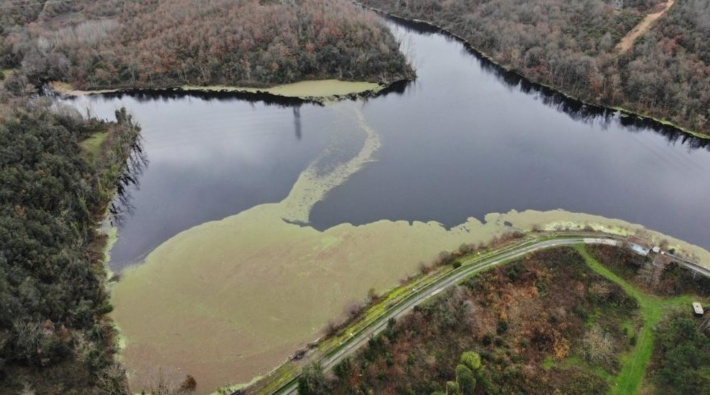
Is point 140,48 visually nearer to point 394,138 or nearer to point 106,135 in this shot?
point 106,135

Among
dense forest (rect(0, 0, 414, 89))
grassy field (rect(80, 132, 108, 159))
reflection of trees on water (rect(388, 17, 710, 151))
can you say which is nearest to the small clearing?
reflection of trees on water (rect(388, 17, 710, 151))

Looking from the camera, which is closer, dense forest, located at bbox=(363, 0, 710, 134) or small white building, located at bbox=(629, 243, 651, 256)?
small white building, located at bbox=(629, 243, 651, 256)

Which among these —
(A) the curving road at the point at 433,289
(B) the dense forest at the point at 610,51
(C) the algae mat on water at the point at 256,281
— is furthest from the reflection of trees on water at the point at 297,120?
(B) the dense forest at the point at 610,51

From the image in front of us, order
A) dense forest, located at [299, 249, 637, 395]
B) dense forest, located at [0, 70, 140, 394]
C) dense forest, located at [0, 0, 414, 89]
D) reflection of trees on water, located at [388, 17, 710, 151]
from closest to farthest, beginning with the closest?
1. dense forest, located at [0, 70, 140, 394]
2. dense forest, located at [299, 249, 637, 395]
3. reflection of trees on water, located at [388, 17, 710, 151]
4. dense forest, located at [0, 0, 414, 89]

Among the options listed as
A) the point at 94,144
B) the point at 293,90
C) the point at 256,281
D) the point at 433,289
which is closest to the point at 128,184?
the point at 94,144

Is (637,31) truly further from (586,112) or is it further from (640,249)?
(640,249)

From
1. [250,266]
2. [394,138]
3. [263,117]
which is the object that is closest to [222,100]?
[263,117]

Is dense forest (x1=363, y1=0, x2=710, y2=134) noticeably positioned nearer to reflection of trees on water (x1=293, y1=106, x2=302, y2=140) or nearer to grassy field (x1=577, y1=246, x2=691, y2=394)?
grassy field (x1=577, y1=246, x2=691, y2=394)
